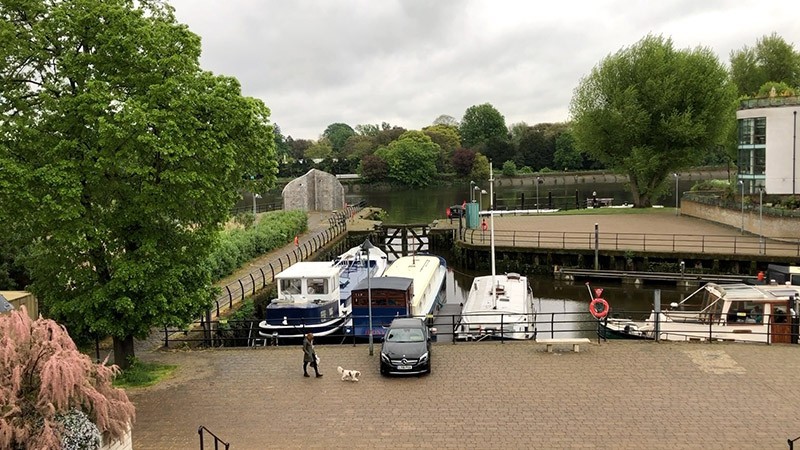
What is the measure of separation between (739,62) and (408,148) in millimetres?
57642

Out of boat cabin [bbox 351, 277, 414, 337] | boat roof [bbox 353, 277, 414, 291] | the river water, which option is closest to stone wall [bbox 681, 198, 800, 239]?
the river water

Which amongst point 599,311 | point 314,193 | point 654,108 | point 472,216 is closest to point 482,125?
point 314,193

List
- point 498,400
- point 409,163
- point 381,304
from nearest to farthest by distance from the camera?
point 498,400 → point 381,304 → point 409,163

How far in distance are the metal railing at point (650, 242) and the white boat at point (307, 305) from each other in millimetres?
17252

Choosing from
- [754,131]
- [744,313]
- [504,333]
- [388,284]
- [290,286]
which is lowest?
[504,333]

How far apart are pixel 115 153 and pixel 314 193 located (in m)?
51.0

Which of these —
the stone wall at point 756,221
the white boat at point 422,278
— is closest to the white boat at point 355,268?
the white boat at point 422,278

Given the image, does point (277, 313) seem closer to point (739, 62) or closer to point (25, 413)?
point (25, 413)

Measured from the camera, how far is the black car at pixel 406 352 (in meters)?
16.6

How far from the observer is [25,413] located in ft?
32.0

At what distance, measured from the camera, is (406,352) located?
55.0 ft

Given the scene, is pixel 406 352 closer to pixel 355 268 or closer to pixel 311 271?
pixel 311 271

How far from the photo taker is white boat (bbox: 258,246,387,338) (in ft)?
75.4

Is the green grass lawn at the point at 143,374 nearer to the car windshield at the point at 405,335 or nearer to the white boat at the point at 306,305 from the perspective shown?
the white boat at the point at 306,305
